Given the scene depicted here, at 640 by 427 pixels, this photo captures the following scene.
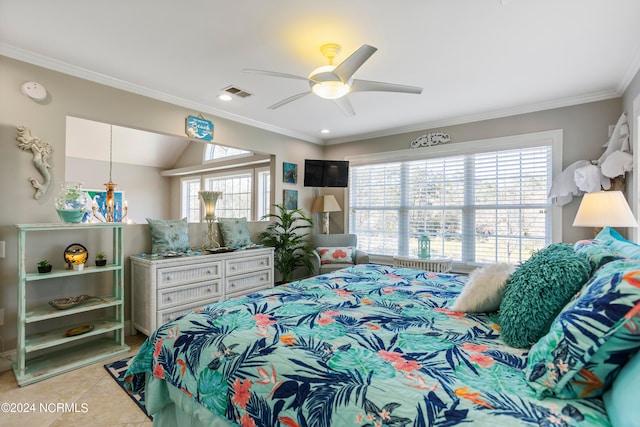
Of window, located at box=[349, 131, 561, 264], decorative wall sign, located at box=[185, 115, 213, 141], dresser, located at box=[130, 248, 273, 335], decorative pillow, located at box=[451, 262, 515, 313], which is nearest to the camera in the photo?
decorative pillow, located at box=[451, 262, 515, 313]

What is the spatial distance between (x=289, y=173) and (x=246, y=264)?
5.53 feet

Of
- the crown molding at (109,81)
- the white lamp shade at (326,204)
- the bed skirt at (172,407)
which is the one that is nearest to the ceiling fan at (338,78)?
the crown molding at (109,81)

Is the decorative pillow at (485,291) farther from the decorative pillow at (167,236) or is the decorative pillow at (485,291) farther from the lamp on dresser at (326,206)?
the lamp on dresser at (326,206)

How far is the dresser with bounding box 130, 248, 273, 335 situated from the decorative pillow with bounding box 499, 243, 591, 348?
2862 millimetres

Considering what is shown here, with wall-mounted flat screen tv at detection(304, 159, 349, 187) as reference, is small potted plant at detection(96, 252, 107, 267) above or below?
below

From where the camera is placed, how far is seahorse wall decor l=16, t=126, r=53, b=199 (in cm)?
252

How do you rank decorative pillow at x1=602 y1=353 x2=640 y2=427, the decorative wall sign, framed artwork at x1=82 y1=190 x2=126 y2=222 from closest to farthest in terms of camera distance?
1. decorative pillow at x1=602 y1=353 x2=640 y2=427
2. the decorative wall sign
3. framed artwork at x1=82 y1=190 x2=126 y2=222

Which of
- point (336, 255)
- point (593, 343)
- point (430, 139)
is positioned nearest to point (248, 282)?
point (336, 255)

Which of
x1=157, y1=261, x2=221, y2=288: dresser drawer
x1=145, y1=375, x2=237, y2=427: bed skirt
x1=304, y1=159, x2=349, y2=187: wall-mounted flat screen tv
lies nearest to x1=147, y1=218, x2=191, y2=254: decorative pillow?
x1=157, y1=261, x2=221, y2=288: dresser drawer

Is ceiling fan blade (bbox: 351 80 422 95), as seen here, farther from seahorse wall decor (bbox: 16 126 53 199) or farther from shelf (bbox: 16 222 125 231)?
seahorse wall decor (bbox: 16 126 53 199)

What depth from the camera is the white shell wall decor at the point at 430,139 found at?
4305 mm

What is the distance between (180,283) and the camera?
3.17 m

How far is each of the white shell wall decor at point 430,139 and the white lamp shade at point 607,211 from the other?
79.1 inches

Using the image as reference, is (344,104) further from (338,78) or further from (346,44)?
(338,78)
